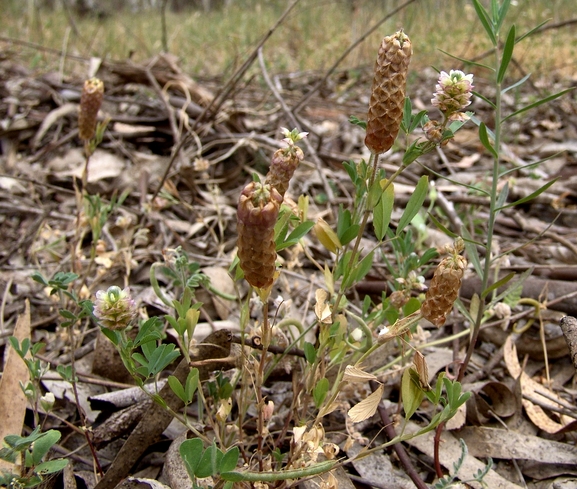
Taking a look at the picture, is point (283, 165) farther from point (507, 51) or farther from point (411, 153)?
point (507, 51)

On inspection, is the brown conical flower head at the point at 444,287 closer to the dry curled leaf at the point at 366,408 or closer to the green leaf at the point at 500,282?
the green leaf at the point at 500,282

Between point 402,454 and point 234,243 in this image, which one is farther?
point 234,243


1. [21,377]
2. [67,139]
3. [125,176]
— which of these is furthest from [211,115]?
[21,377]

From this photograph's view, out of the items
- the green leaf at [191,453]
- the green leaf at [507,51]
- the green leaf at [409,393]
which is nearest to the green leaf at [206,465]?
the green leaf at [191,453]

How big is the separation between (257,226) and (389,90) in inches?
14.5

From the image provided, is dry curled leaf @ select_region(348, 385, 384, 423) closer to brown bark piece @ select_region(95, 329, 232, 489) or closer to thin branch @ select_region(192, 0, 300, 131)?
brown bark piece @ select_region(95, 329, 232, 489)

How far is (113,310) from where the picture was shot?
1.00 meters

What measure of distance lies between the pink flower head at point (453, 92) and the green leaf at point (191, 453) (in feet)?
2.46

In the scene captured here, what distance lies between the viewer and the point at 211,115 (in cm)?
279

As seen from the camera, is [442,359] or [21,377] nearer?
[21,377]

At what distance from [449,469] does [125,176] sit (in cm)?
201

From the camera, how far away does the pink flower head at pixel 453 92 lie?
40.1 inches

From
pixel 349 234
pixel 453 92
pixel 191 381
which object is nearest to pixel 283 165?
pixel 349 234

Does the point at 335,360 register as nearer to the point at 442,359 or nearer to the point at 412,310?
the point at 412,310
